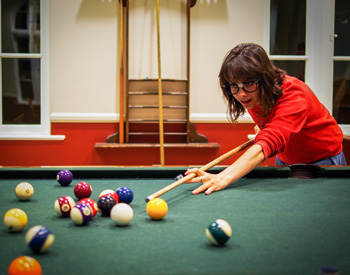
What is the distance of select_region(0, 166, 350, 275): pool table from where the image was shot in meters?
0.91

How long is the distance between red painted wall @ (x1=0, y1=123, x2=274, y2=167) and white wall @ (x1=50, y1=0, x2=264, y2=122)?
109mm

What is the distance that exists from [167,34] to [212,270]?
10.9 ft

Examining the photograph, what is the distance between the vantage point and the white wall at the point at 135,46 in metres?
3.89

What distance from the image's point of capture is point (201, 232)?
119 cm

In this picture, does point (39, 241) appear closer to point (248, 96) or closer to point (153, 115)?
point (248, 96)

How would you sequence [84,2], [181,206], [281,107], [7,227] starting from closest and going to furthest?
[7,227] → [181,206] → [281,107] → [84,2]

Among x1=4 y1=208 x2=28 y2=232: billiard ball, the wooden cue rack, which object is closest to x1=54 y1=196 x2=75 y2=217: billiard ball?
x1=4 y1=208 x2=28 y2=232: billiard ball

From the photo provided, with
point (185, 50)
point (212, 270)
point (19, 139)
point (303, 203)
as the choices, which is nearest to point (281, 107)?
point (303, 203)

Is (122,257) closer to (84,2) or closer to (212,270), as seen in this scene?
(212,270)

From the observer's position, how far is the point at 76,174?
211 centimetres

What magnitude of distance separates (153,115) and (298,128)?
217 cm

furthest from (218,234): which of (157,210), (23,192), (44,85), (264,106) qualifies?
(44,85)

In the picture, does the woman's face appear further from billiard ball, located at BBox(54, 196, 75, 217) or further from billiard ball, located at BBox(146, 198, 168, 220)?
billiard ball, located at BBox(54, 196, 75, 217)

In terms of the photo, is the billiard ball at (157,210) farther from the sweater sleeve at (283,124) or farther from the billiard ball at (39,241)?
the sweater sleeve at (283,124)
